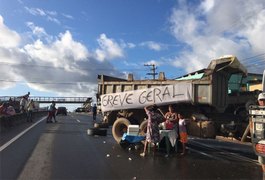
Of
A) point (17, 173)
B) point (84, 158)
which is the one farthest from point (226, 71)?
point (17, 173)

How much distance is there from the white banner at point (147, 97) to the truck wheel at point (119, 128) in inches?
18.9

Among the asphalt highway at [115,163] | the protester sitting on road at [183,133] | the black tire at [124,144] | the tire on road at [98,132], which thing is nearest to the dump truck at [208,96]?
the protester sitting on road at [183,133]

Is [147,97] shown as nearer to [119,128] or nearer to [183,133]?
[119,128]

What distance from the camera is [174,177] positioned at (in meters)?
8.93

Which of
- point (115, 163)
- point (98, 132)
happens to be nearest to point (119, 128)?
point (98, 132)

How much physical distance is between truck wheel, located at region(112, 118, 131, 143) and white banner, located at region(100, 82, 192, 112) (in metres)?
0.48

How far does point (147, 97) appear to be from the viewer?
47.9 feet

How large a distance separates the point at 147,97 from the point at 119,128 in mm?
1972

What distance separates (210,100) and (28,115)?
21.1m

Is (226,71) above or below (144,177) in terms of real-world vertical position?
above

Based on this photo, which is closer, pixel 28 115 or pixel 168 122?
pixel 168 122

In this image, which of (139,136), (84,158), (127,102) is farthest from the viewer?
(127,102)

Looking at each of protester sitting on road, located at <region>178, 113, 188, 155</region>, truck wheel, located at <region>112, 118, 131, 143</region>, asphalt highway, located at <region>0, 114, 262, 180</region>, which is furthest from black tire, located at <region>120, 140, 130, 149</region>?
protester sitting on road, located at <region>178, 113, 188, 155</region>

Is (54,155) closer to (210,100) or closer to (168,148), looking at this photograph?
(168,148)
